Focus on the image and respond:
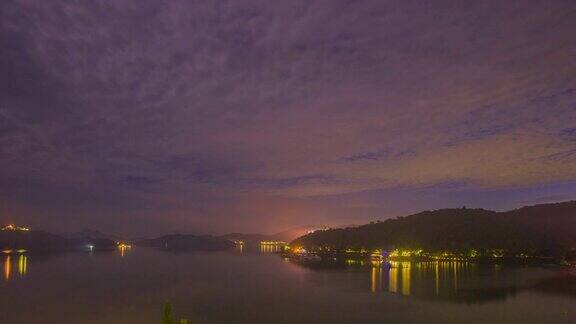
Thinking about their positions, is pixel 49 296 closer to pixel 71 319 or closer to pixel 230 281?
pixel 71 319

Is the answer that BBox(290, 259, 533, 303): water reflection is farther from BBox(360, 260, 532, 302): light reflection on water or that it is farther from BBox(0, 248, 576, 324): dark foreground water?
BBox(0, 248, 576, 324): dark foreground water

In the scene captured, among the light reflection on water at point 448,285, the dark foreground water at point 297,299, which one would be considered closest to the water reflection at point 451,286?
the light reflection on water at point 448,285

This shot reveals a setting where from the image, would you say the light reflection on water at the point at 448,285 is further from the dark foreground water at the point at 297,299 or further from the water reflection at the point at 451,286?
the dark foreground water at the point at 297,299

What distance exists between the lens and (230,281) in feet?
364

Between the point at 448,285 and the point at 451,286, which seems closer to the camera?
the point at 451,286

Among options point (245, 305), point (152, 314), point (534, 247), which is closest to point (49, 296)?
point (152, 314)

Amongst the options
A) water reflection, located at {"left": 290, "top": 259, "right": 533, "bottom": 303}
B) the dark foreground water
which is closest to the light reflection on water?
water reflection, located at {"left": 290, "top": 259, "right": 533, "bottom": 303}

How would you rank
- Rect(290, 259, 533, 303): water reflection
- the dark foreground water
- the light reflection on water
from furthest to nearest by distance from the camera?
1. the light reflection on water
2. Rect(290, 259, 533, 303): water reflection
3. the dark foreground water

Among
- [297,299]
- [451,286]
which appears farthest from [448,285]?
[297,299]

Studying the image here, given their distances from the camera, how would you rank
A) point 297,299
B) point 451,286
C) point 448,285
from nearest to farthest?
point 297,299, point 451,286, point 448,285

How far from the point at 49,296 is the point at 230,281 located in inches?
1610

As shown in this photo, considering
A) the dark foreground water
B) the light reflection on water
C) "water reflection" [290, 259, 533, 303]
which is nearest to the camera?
the dark foreground water

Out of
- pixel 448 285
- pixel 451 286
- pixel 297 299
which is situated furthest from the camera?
pixel 448 285

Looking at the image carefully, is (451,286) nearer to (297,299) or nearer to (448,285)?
(448,285)
